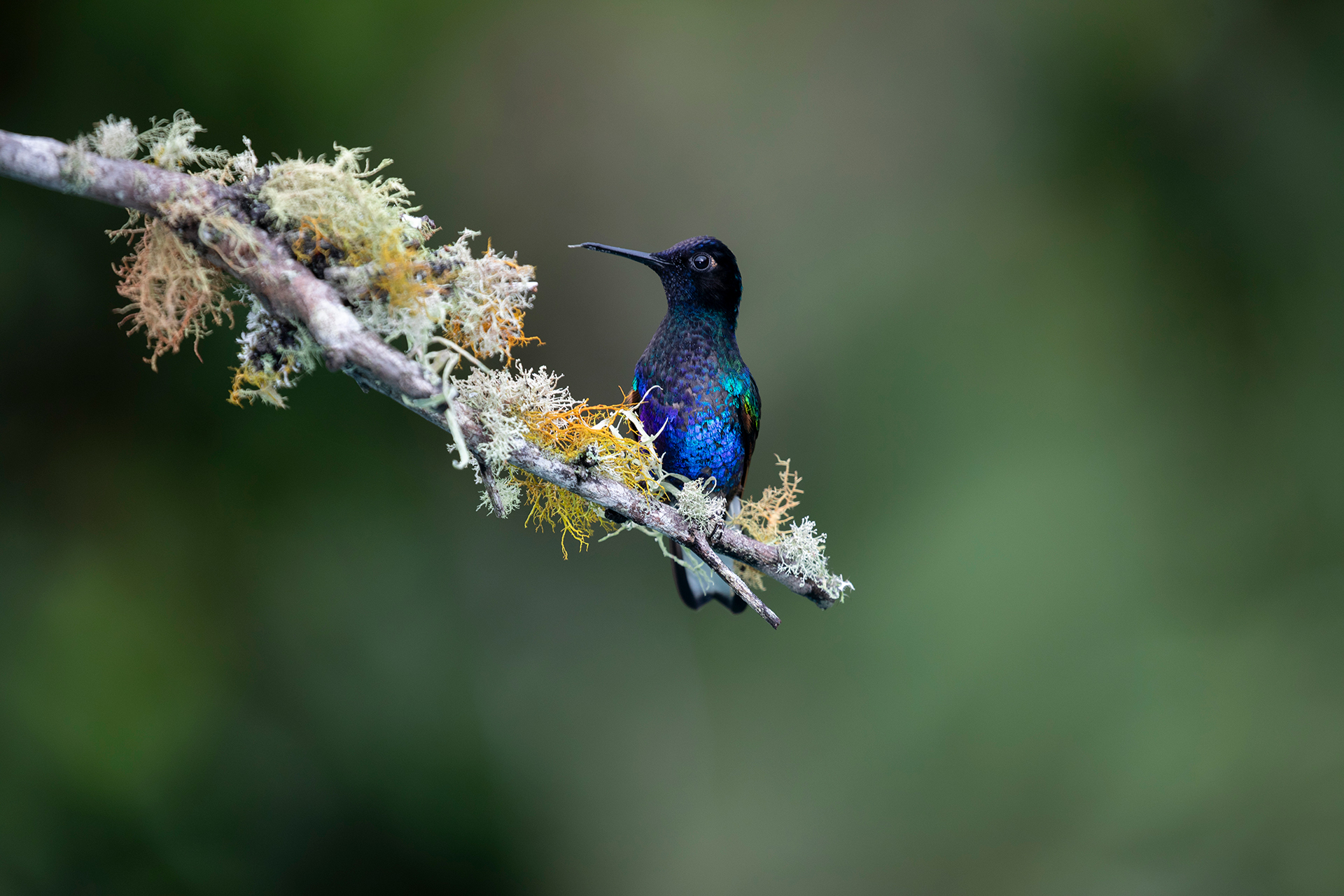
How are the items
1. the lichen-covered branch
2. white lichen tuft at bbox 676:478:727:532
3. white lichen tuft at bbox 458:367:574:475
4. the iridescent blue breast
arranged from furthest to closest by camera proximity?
the iridescent blue breast
white lichen tuft at bbox 676:478:727:532
white lichen tuft at bbox 458:367:574:475
the lichen-covered branch

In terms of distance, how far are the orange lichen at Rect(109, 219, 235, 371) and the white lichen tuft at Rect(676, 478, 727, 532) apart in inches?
28.5

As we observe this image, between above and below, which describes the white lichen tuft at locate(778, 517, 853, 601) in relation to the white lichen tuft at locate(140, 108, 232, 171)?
below

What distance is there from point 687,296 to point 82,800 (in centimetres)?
322

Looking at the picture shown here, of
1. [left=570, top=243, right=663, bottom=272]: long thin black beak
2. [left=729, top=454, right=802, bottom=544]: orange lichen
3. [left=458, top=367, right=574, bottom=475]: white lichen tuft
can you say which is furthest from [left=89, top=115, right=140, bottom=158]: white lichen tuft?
[left=729, top=454, right=802, bottom=544]: orange lichen

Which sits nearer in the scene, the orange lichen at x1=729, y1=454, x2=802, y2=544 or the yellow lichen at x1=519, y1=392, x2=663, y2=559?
the yellow lichen at x1=519, y1=392, x2=663, y2=559

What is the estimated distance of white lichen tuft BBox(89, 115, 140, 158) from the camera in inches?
40.8

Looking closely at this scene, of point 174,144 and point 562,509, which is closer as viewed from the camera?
point 174,144

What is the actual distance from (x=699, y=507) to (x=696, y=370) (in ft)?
0.98

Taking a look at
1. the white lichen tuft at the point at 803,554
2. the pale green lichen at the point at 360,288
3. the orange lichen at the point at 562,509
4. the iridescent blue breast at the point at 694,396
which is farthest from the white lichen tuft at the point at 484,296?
the white lichen tuft at the point at 803,554

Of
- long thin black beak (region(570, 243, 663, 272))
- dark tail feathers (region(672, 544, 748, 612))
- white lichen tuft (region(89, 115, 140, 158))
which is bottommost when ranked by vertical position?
white lichen tuft (region(89, 115, 140, 158))

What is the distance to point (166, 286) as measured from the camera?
1123mm

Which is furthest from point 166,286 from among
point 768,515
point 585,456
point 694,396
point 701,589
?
point 701,589

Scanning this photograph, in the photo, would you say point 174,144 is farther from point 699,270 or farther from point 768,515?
point 768,515

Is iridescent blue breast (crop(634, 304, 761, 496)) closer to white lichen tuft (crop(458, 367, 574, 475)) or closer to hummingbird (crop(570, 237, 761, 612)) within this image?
hummingbird (crop(570, 237, 761, 612))
